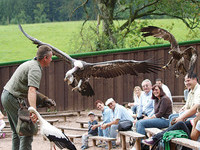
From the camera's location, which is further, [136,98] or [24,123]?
[136,98]

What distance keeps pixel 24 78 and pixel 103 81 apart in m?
8.36

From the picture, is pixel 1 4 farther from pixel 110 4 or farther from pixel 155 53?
pixel 155 53

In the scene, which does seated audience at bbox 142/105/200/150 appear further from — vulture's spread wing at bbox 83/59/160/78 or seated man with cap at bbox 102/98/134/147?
vulture's spread wing at bbox 83/59/160/78

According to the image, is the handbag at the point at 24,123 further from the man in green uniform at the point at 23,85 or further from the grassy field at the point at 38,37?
the grassy field at the point at 38,37

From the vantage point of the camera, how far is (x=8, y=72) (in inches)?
496

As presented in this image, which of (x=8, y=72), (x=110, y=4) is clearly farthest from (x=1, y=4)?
(x=8, y=72)

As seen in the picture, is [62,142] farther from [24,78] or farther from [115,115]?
[115,115]

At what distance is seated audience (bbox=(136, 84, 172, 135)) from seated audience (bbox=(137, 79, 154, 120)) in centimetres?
49

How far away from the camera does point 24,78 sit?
15.0ft

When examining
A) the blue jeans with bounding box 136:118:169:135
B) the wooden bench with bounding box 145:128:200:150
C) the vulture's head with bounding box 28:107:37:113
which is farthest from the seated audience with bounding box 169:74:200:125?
the vulture's head with bounding box 28:107:37:113

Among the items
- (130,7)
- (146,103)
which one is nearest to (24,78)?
(146,103)

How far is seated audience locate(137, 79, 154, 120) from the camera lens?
22.7 feet

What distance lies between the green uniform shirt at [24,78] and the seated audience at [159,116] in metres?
2.35

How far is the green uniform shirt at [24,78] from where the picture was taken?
4410 mm
